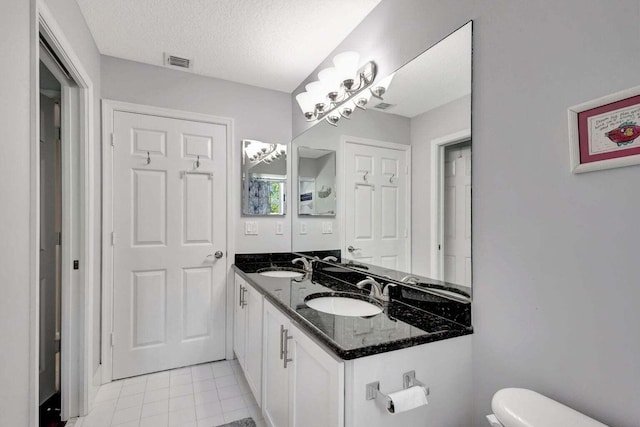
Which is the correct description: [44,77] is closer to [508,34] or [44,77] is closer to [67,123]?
[67,123]

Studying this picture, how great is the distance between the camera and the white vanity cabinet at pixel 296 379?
3.40 feet

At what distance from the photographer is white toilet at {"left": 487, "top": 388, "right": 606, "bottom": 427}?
81 centimetres

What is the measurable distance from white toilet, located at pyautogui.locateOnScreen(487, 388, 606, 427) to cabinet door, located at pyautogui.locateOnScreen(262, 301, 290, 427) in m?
0.85

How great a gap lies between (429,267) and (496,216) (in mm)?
434

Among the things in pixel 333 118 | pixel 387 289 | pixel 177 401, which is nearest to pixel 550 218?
pixel 387 289

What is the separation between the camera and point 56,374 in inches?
86.0

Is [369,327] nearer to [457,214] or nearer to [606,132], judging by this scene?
[457,214]

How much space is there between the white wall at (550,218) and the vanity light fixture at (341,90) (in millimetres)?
599

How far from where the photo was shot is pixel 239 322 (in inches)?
95.9

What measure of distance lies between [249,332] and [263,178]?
4.20 ft

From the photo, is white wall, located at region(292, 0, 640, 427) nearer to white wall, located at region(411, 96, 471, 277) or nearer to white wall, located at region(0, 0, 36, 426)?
white wall, located at region(411, 96, 471, 277)

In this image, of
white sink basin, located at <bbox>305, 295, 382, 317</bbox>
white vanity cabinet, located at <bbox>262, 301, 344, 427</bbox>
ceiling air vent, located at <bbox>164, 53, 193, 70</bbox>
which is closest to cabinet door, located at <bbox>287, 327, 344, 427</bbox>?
white vanity cabinet, located at <bbox>262, 301, 344, 427</bbox>

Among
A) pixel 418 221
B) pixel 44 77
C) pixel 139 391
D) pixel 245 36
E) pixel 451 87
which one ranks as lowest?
pixel 139 391

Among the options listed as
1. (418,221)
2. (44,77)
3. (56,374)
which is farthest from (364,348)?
(44,77)
